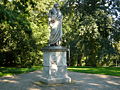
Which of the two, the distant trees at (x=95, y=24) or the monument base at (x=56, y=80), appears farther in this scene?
the distant trees at (x=95, y=24)

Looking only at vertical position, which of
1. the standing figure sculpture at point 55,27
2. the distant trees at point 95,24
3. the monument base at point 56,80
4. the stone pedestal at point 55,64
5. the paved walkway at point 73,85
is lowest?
the paved walkway at point 73,85

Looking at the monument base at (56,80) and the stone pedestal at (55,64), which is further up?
the stone pedestal at (55,64)

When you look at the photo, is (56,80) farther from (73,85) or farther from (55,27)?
(55,27)

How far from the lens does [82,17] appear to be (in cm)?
2192

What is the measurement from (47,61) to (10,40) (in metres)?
14.4

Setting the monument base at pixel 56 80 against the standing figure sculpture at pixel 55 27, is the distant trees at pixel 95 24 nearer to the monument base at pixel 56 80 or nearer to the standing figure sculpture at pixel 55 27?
the standing figure sculpture at pixel 55 27

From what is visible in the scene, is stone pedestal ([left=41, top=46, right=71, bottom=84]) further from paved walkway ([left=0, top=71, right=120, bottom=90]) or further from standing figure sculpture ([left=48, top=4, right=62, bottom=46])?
paved walkway ([left=0, top=71, right=120, bottom=90])

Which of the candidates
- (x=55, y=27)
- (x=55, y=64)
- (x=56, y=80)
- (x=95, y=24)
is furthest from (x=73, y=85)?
(x=95, y=24)

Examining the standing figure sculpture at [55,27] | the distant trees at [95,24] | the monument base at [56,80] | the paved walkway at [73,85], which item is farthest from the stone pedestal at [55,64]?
the distant trees at [95,24]

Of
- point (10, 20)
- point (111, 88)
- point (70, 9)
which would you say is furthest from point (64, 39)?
point (111, 88)

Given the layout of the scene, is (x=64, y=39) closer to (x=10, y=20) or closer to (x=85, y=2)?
(x=85, y=2)

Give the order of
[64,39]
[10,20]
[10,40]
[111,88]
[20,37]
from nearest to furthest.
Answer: [111,88]
[10,20]
[20,37]
[10,40]
[64,39]

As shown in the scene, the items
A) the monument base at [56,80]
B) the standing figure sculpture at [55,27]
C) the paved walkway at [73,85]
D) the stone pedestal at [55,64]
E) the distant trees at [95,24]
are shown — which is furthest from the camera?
the distant trees at [95,24]

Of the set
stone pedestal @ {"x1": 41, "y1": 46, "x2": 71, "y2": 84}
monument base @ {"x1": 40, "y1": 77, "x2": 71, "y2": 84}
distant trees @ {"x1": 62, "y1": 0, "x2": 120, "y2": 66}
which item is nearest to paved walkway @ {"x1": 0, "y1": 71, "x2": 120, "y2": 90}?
monument base @ {"x1": 40, "y1": 77, "x2": 71, "y2": 84}
